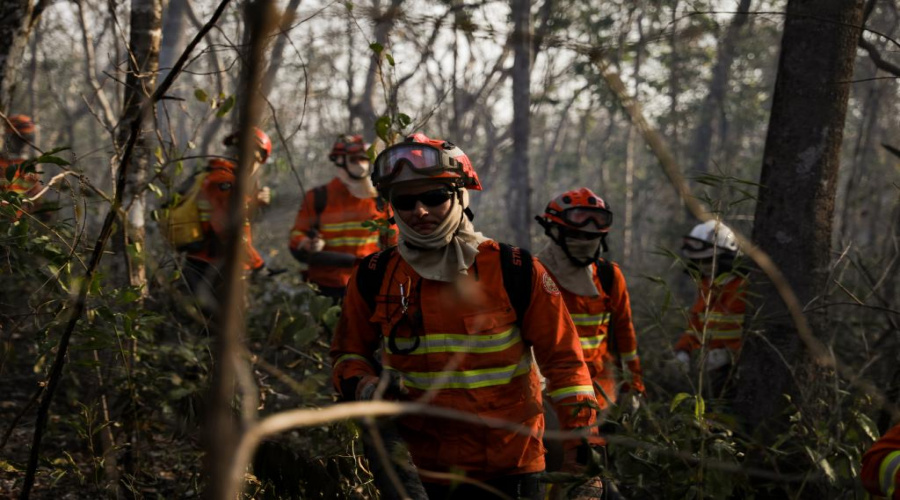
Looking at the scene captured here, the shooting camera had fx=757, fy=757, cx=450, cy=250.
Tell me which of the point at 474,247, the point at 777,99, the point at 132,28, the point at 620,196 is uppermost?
the point at 132,28

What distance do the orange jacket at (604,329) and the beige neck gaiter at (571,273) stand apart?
44mm

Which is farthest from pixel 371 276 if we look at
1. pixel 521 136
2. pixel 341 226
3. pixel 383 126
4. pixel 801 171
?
pixel 521 136

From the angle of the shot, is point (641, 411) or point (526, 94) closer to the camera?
point (641, 411)

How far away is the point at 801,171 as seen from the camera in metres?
4.28

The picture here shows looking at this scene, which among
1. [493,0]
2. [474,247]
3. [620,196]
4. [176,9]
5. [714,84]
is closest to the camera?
[474,247]

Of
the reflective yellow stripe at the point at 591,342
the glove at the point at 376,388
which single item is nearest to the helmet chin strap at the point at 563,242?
the reflective yellow stripe at the point at 591,342

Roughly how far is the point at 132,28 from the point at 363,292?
2.27 metres

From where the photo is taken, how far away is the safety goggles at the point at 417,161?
2932 millimetres

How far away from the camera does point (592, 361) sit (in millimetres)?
4352

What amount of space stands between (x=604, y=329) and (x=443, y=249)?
1.86m

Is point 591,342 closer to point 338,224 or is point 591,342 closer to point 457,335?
point 457,335

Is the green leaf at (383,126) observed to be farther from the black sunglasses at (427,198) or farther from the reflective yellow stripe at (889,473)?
the reflective yellow stripe at (889,473)

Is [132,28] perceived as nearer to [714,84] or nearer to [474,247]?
[474,247]

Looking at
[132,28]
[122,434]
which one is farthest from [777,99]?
[122,434]
